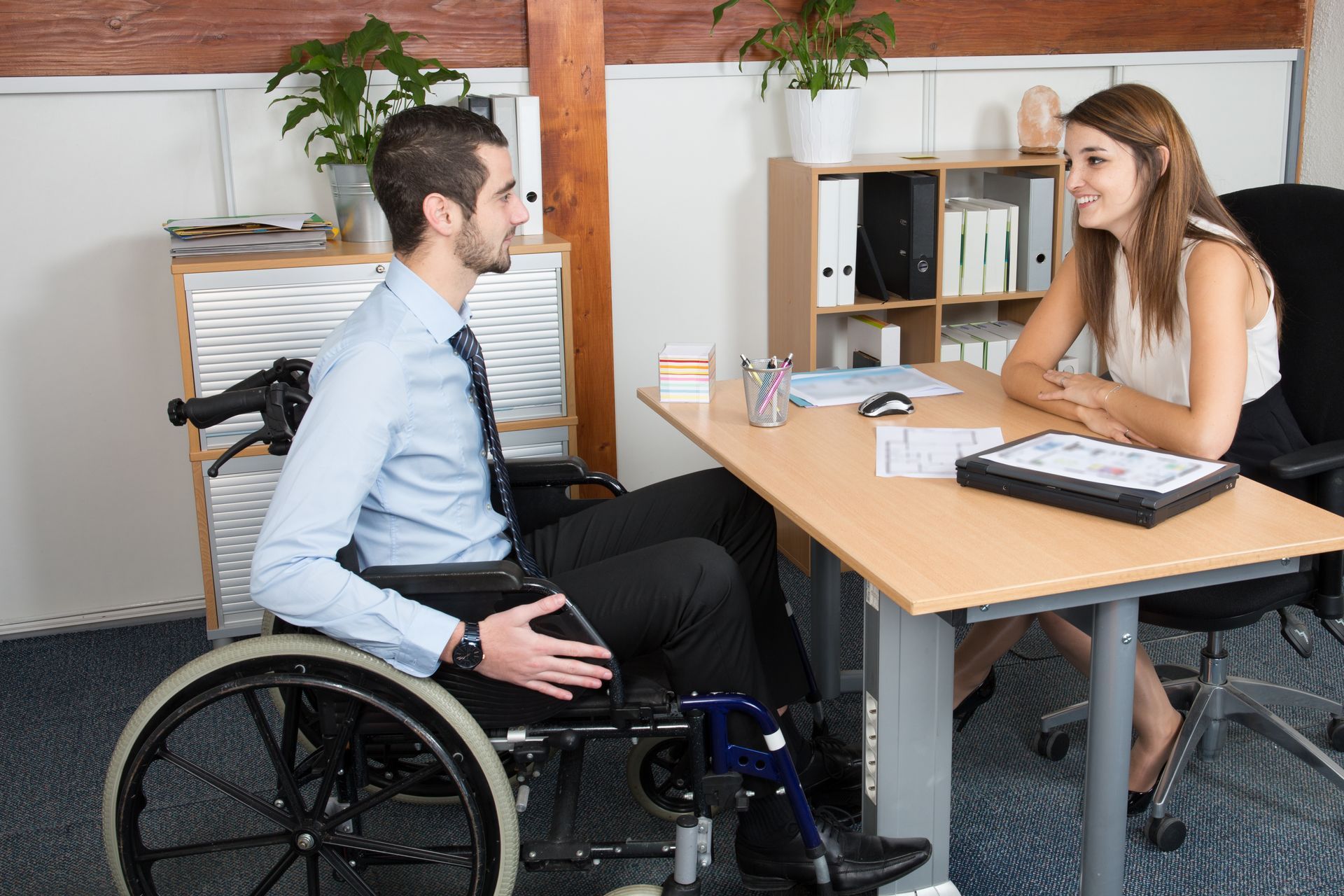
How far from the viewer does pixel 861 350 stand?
11.5 ft

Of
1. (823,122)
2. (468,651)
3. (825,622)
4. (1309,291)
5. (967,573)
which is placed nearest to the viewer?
(967,573)

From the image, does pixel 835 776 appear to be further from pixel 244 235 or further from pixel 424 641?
pixel 244 235

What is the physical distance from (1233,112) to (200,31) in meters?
3.01

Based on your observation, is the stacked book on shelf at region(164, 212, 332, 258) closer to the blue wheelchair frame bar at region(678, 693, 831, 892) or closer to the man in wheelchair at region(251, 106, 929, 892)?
the man in wheelchair at region(251, 106, 929, 892)

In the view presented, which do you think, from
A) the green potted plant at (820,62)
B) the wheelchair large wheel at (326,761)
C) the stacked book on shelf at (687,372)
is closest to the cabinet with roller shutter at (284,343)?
the stacked book on shelf at (687,372)

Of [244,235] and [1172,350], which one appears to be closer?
[1172,350]

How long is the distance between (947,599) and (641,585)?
1.61 ft

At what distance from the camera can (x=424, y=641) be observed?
1549 mm

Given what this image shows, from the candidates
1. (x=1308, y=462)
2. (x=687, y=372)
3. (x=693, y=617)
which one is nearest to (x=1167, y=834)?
(x=1308, y=462)

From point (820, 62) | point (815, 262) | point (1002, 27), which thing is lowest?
point (815, 262)

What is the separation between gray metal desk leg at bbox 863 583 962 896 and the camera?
1.67m

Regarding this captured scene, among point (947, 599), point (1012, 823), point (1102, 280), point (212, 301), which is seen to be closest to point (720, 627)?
point (947, 599)

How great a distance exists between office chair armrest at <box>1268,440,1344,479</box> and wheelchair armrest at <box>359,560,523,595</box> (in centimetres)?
124

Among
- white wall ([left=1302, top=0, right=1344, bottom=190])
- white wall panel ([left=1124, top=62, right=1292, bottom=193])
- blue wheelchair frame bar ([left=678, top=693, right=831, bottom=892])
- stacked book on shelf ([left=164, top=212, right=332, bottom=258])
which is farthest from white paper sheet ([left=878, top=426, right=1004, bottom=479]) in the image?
white wall ([left=1302, top=0, right=1344, bottom=190])
